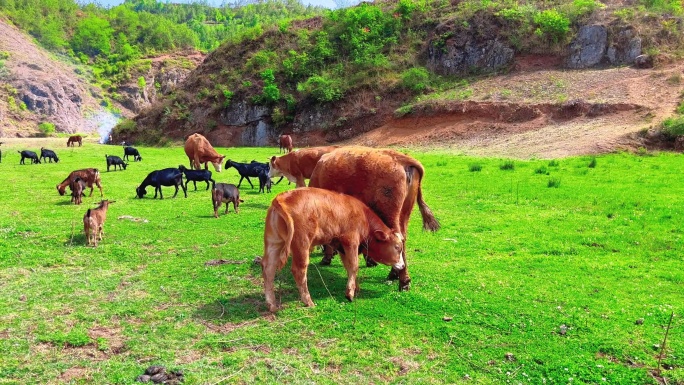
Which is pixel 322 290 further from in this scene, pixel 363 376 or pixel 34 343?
pixel 34 343

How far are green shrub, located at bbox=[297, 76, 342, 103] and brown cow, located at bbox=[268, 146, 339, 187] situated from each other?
31214mm

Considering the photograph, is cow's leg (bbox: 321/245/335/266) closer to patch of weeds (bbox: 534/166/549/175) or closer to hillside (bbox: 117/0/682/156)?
patch of weeds (bbox: 534/166/549/175)

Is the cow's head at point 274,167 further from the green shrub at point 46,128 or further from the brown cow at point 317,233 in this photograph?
the green shrub at point 46,128

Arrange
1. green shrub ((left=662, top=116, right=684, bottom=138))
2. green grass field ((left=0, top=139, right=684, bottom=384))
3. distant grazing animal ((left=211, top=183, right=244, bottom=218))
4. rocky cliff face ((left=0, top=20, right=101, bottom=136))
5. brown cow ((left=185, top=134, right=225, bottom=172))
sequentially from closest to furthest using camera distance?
green grass field ((left=0, top=139, right=684, bottom=384)) < distant grazing animal ((left=211, top=183, right=244, bottom=218)) < green shrub ((left=662, top=116, right=684, bottom=138)) < brown cow ((left=185, top=134, right=225, bottom=172)) < rocky cliff face ((left=0, top=20, right=101, bottom=136))

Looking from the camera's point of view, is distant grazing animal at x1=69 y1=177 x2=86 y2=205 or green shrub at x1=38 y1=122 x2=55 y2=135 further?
green shrub at x1=38 y1=122 x2=55 y2=135

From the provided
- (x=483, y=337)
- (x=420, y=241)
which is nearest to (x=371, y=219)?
(x=483, y=337)

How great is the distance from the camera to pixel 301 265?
6.92 meters

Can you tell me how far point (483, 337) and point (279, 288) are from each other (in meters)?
3.09

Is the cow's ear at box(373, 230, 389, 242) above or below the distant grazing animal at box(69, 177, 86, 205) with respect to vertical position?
above

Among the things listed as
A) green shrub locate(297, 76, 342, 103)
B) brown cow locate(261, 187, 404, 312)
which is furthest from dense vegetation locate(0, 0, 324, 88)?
brown cow locate(261, 187, 404, 312)

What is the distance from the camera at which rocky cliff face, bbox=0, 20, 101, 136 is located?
2783 inches

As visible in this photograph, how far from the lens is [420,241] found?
10617 millimetres

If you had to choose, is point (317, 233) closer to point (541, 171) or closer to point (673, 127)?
point (541, 171)

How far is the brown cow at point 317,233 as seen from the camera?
22.4 ft
